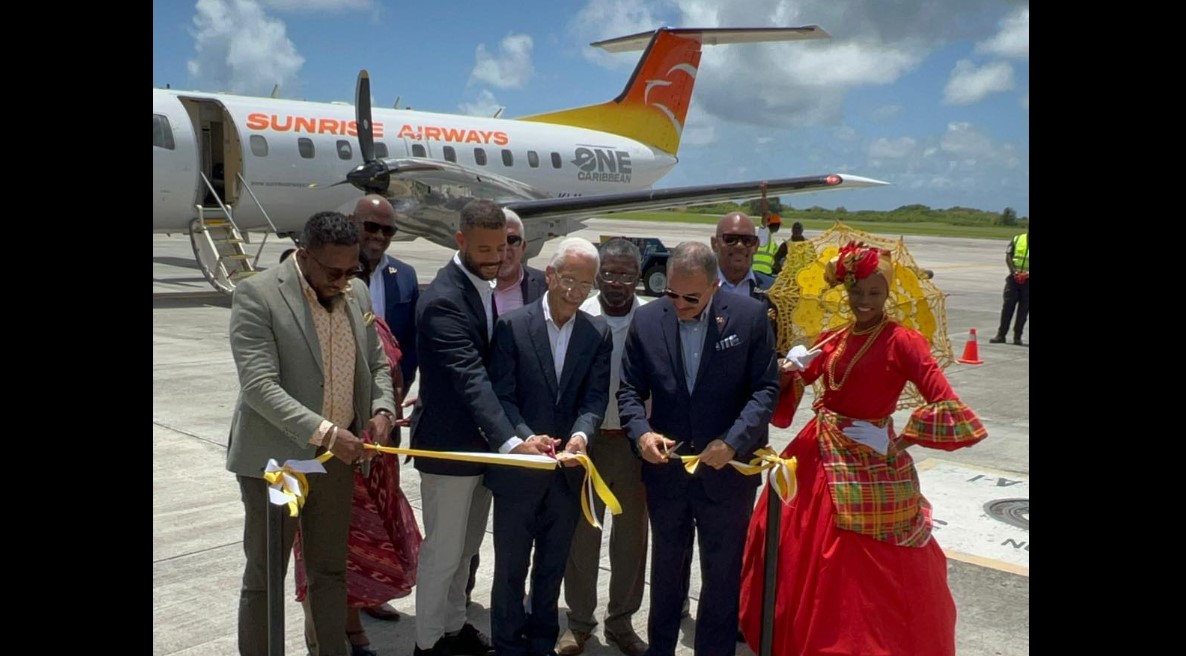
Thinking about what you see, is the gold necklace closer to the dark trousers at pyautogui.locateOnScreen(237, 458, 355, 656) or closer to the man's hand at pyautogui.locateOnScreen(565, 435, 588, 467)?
the man's hand at pyautogui.locateOnScreen(565, 435, 588, 467)

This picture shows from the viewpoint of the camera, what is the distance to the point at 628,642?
420 cm

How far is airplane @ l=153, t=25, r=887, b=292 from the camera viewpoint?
15.6 meters

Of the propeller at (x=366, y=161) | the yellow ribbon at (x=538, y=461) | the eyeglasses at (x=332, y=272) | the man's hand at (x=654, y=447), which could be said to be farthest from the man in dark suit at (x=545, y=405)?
the propeller at (x=366, y=161)

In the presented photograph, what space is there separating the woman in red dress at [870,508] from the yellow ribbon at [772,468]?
0.23 metres

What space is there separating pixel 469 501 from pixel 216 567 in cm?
186

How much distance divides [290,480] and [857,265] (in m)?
2.21

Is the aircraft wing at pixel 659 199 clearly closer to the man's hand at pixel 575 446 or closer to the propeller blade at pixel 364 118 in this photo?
the propeller blade at pixel 364 118

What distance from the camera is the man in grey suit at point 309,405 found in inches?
131

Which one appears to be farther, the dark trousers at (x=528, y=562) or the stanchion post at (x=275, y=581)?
the dark trousers at (x=528, y=562)

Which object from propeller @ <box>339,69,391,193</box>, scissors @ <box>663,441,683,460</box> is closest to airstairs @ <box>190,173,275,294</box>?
propeller @ <box>339,69,391,193</box>

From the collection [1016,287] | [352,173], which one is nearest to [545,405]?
[1016,287]

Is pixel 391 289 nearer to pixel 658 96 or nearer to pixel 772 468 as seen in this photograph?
pixel 772 468
